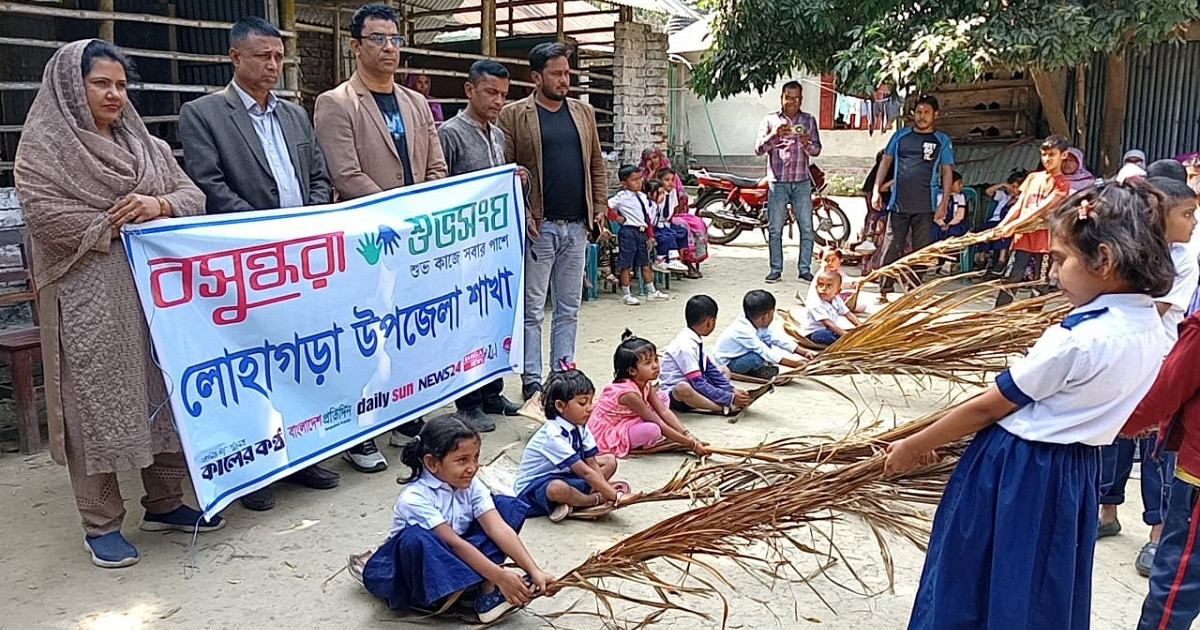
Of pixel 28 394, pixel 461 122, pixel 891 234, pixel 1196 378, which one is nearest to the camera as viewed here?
pixel 1196 378

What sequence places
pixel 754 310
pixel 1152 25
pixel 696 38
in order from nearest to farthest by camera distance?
pixel 754 310, pixel 1152 25, pixel 696 38

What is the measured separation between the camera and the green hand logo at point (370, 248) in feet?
11.7

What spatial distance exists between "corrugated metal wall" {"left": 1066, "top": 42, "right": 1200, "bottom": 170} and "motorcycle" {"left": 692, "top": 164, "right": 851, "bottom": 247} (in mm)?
2356

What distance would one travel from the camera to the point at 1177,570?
225 cm

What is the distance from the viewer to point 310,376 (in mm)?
3404

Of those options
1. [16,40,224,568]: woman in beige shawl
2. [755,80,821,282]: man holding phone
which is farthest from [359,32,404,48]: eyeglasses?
[755,80,821,282]: man holding phone

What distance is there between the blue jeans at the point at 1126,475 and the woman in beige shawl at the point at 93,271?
2.98m

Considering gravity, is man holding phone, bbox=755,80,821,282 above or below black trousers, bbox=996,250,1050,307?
above

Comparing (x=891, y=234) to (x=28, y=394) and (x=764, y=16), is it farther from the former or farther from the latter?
(x=28, y=394)

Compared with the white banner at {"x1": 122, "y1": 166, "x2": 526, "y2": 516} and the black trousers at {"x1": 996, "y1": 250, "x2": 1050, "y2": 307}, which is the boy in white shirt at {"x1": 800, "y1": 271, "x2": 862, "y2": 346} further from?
the white banner at {"x1": 122, "y1": 166, "x2": 526, "y2": 516}

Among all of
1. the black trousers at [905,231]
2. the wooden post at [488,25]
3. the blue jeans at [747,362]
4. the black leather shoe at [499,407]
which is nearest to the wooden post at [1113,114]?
the black trousers at [905,231]

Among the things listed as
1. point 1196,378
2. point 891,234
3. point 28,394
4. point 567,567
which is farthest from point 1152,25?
point 28,394

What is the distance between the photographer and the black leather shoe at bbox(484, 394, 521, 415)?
4.59m

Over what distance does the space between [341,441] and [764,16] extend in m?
5.57
